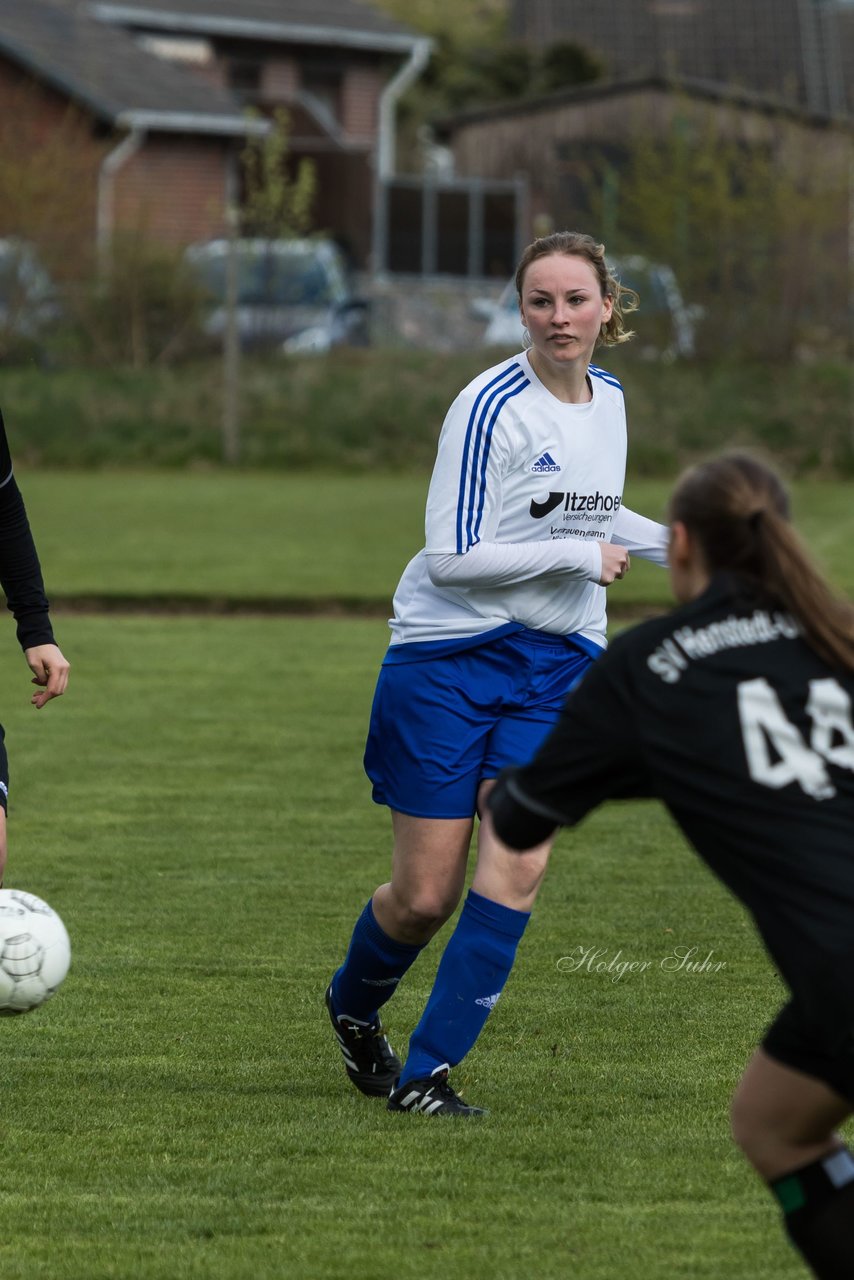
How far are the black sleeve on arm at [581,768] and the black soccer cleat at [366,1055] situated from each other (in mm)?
1895

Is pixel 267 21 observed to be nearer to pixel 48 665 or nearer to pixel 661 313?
pixel 661 313

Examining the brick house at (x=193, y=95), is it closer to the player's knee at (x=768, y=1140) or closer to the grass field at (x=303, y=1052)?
the grass field at (x=303, y=1052)

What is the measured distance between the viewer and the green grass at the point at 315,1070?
12.7 ft

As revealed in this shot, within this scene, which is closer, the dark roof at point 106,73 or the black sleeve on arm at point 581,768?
the black sleeve on arm at point 581,768

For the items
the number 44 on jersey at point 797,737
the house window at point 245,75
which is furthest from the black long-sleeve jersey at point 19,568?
the house window at point 245,75

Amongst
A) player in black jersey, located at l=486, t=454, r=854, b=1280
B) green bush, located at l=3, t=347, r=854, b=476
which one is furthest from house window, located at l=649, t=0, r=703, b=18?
player in black jersey, located at l=486, t=454, r=854, b=1280

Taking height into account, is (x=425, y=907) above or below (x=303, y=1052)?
above

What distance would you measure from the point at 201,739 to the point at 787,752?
7.32 m

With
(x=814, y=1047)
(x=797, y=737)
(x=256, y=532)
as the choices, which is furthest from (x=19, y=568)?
(x=256, y=532)

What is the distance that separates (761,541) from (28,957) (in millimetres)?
2092

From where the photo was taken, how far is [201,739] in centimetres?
1009

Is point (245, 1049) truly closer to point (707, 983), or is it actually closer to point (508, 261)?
point (707, 983)

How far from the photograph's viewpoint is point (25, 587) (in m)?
5.02

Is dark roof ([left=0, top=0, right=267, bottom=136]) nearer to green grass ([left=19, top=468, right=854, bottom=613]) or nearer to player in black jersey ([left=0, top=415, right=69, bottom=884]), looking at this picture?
green grass ([left=19, top=468, right=854, bottom=613])
